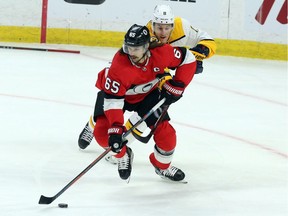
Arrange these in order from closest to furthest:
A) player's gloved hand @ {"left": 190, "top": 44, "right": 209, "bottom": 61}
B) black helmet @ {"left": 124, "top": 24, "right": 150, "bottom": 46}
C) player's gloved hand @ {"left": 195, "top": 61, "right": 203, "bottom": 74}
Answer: black helmet @ {"left": 124, "top": 24, "right": 150, "bottom": 46} → player's gloved hand @ {"left": 195, "top": 61, "right": 203, "bottom": 74} → player's gloved hand @ {"left": 190, "top": 44, "right": 209, "bottom": 61}

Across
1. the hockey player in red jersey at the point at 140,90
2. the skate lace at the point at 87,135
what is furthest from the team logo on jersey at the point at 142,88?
the skate lace at the point at 87,135

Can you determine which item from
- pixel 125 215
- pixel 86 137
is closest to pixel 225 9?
pixel 86 137

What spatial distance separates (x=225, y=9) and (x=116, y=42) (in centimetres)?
116

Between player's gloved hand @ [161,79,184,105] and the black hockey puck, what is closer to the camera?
the black hockey puck

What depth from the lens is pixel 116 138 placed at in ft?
12.0

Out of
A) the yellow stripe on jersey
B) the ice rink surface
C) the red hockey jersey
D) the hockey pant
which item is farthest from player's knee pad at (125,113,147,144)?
the yellow stripe on jersey

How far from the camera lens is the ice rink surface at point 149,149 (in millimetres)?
3631

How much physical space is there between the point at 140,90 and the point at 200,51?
2.22 ft

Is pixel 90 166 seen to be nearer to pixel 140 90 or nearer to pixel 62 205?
Result: pixel 62 205

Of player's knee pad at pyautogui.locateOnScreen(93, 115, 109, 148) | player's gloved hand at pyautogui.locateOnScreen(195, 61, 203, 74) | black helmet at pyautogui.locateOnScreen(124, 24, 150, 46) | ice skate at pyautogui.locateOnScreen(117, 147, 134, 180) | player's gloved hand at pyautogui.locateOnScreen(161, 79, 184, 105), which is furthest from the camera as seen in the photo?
player's gloved hand at pyautogui.locateOnScreen(195, 61, 203, 74)

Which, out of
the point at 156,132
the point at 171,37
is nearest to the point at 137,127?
the point at 156,132

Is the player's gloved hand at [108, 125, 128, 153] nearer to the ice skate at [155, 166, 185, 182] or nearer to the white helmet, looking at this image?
the ice skate at [155, 166, 185, 182]

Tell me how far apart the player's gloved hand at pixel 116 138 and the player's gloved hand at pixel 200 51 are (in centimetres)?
92

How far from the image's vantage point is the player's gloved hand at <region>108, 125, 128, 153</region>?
3641 millimetres
